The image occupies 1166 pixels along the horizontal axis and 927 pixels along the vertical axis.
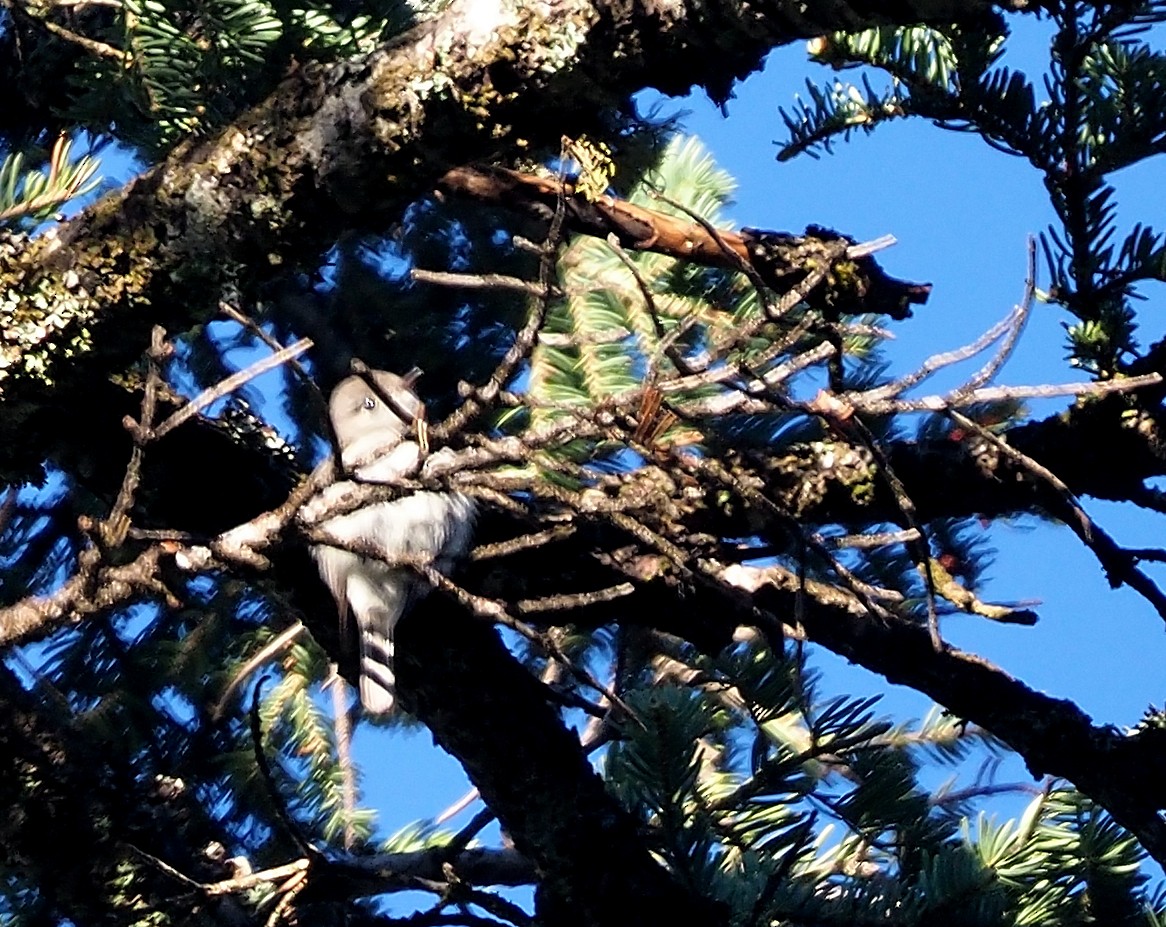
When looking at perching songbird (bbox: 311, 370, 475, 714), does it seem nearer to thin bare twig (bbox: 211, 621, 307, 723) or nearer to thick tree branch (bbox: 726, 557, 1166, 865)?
thin bare twig (bbox: 211, 621, 307, 723)

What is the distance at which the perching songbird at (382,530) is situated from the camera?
4.15 ft

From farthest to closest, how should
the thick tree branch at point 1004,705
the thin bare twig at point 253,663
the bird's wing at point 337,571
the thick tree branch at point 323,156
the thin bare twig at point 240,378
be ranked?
the thin bare twig at point 253,663 → the bird's wing at point 337,571 → the thick tree branch at point 1004,705 → the thick tree branch at point 323,156 → the thin bare twig at point 240,378

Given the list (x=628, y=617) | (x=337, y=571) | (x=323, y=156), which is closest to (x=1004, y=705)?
(x=628, y=617)

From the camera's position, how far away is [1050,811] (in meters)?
1.68

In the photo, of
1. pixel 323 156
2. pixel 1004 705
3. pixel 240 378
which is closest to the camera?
pixel 240 378

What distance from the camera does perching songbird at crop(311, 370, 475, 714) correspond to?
1264 mm

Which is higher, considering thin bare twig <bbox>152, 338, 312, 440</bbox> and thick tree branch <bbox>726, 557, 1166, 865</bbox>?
thin bare twig <bbox>152, 338, 312, 440</bbox>

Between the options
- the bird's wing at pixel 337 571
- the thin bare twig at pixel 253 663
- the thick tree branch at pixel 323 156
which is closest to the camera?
the thick tree branch at pixel 323 156

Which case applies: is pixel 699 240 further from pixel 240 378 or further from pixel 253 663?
pixel 253 663

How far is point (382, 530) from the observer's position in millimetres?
2277

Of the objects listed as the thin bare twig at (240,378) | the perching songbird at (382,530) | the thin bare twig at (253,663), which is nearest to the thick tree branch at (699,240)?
the perching songbird at (382,530)

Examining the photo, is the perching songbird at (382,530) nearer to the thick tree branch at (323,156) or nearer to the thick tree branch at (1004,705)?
the thick tree branch at (323,156)

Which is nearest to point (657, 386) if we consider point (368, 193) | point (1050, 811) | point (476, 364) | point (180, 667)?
point (368, 193)

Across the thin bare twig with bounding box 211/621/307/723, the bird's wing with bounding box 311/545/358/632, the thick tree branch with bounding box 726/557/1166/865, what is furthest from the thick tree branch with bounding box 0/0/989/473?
the thin bare twig with bounding box 211/621/307/723
